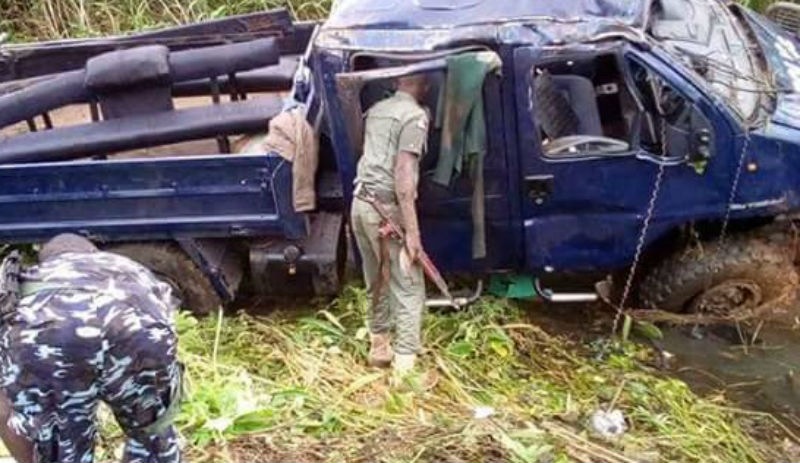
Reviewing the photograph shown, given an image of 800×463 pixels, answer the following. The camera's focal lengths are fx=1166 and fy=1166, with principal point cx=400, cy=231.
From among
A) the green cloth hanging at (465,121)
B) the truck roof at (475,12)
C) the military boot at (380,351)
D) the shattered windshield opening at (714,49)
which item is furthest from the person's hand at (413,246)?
the shattered windshield opening at (714,49)

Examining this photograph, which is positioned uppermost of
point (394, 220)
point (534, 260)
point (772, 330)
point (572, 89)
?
point (572, 89)

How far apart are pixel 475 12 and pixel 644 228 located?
1432 millimetres

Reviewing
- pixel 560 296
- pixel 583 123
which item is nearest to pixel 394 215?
pixel 583 123

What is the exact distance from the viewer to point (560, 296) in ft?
21.4

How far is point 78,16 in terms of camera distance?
9.80 m

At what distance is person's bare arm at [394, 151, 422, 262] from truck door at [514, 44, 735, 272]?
653 millimetres

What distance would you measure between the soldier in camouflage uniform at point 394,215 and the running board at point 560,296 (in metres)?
0.85

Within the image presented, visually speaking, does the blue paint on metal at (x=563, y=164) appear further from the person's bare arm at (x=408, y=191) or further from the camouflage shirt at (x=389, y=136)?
the person's bare arm at (x=408, y=191)

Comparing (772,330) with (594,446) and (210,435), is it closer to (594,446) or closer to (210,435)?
(594,446)

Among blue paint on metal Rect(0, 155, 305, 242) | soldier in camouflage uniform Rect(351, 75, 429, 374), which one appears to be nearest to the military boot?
soldier in camouflage uniform Rect(351, 75, 429, 374)

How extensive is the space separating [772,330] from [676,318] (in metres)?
0.56

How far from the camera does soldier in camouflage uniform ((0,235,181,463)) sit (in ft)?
11.4

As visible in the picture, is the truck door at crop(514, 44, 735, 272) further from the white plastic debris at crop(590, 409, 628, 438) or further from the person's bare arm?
the white plastic debris at crop(590, 409, 628, 438)

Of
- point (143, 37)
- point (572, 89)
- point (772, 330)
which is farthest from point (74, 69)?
point (772, 330)
